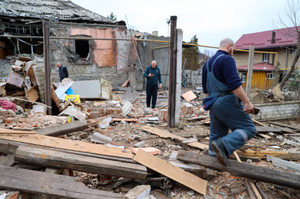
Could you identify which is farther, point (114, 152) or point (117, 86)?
point (117, 86)

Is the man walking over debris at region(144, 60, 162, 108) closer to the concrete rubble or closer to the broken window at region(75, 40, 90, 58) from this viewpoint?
the concrete rubble

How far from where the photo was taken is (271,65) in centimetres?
2442

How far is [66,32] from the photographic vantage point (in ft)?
40.3

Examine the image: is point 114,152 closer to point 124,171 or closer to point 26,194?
point 124,171

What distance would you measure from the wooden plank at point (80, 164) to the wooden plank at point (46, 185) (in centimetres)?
16

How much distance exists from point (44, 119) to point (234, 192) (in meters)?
3.92

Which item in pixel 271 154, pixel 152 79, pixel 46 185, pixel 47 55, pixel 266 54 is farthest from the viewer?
pixel 266 54

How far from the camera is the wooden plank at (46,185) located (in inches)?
79.5

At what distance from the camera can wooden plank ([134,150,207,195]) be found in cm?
244

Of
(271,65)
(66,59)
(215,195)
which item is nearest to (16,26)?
(66,59)

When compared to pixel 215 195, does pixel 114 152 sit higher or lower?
higher

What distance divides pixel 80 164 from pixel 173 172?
109 centimetres

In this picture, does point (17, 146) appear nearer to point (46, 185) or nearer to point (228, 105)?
point (46, 185)

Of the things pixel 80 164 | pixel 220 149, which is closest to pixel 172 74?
pixel 220 149
